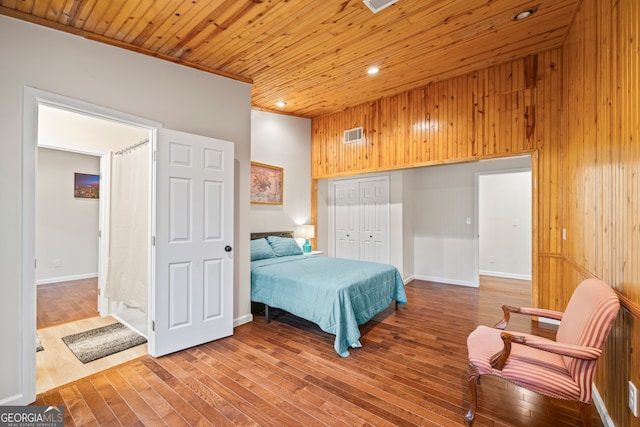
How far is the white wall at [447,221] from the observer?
17.4 ft

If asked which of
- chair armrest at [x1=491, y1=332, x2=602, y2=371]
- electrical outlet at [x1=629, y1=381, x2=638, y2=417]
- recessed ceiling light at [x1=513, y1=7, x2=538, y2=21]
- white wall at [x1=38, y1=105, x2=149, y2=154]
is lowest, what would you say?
electrical outlet at [x1=629, y1=381, x2=638, y2=417]

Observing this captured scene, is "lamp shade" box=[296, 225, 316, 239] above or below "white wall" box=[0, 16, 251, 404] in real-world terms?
below

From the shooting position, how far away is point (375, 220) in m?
5.72

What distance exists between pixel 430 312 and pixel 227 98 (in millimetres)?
3836

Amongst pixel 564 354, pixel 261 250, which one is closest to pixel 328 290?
pixel 261 250

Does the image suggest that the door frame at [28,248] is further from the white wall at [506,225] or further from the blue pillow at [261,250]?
the white wall at [506,225]

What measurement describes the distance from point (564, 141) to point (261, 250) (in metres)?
4.01

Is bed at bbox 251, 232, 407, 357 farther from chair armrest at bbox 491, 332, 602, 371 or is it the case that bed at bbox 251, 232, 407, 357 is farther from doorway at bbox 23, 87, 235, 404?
chair armrest at bbox 491, 332, 602, 371

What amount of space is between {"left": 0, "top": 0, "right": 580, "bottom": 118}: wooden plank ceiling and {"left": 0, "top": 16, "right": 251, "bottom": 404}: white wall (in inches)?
5.1

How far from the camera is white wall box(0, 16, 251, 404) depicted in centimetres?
199

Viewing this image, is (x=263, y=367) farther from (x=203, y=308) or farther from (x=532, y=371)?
(x=532, y=371)

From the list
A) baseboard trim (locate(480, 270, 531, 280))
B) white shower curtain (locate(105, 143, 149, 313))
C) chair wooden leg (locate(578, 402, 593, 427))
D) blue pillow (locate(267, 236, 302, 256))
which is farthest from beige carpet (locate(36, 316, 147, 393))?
baseboard trim (locate(480, 270, 531, 280))

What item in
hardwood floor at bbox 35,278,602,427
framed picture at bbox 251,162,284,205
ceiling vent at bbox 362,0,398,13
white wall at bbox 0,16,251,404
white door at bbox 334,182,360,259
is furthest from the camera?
white door at bbox 334,182,360,259

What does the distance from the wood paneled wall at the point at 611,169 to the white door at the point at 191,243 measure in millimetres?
3104
